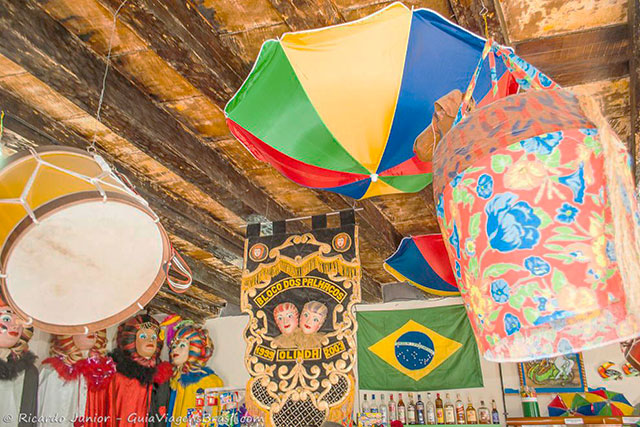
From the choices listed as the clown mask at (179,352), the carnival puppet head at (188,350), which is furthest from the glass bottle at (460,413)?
the clown mask at (179,352)

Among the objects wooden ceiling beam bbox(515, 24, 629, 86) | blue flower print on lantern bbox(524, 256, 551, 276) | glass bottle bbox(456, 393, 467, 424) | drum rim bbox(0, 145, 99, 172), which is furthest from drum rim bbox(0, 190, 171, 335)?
glass bottle bbox(456, 393, 467, 424)

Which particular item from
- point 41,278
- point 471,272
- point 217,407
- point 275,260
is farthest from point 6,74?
point 217,407

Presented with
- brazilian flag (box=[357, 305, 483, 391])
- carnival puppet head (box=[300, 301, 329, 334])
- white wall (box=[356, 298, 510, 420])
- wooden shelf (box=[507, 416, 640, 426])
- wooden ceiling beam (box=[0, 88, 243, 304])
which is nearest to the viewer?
wooden ceiling beam (box=[0, 88, 243, 304])

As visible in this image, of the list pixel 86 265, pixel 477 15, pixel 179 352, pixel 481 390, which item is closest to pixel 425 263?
pixel 481 390

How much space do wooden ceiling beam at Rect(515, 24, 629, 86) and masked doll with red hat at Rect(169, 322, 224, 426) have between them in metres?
4.47

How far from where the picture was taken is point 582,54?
7.89 feet

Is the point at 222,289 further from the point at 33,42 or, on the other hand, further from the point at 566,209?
the point at 566,209

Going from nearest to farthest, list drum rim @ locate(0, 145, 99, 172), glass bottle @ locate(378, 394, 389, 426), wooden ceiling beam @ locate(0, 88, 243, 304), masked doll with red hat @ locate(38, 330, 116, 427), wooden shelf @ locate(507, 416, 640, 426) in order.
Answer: drum rim @ locate(0, 145, 99, 172) < wooden ceiling beam @ locate(0, 88, 243, 304) < wooden shelf @ locate(507, 416, 640, 426) < masked doll with red hat @ locate(38, 330, 116, 427) < glass bottle @ locate(378, 394, 389, 426)

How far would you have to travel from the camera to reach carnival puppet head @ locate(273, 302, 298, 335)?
3.02 m

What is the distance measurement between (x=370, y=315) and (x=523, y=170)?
408 cm

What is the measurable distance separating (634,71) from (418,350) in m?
3.07

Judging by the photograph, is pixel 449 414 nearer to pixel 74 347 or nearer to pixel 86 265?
pixel 74 347

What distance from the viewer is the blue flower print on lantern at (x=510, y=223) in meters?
0.92

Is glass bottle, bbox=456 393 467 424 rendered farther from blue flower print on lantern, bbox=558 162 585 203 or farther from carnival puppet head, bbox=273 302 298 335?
blue flower print on lantern, bbox=558 162 585 203
